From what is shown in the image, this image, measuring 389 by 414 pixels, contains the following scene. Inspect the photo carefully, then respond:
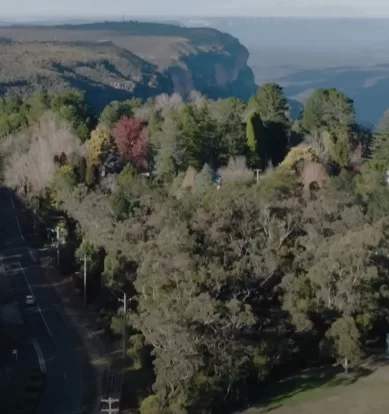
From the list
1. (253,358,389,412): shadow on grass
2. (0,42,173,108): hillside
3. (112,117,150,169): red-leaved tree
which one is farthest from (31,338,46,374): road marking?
(0,42,173,108): hillside

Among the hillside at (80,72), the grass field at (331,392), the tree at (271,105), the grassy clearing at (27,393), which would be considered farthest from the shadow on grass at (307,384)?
the hillside at (80,72)

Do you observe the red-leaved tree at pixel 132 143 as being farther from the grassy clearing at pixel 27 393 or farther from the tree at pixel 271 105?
the grassy clearing at pixel 27 393

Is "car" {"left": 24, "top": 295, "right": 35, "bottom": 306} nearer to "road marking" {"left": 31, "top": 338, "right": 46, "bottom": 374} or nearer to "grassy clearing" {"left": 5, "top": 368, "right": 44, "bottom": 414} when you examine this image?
"road marking" {"left": 31, "top": 338, "right": 46, "bottom": 374}

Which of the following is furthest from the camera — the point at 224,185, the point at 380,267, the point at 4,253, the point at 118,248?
the point at 4,253

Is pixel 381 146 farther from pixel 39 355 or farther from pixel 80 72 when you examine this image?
pixel 80 72

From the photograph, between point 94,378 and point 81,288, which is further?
point 81,288

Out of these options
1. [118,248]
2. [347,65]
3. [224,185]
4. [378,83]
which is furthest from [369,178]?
[347,65]

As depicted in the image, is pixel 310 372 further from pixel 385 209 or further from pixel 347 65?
pixel 347 65
